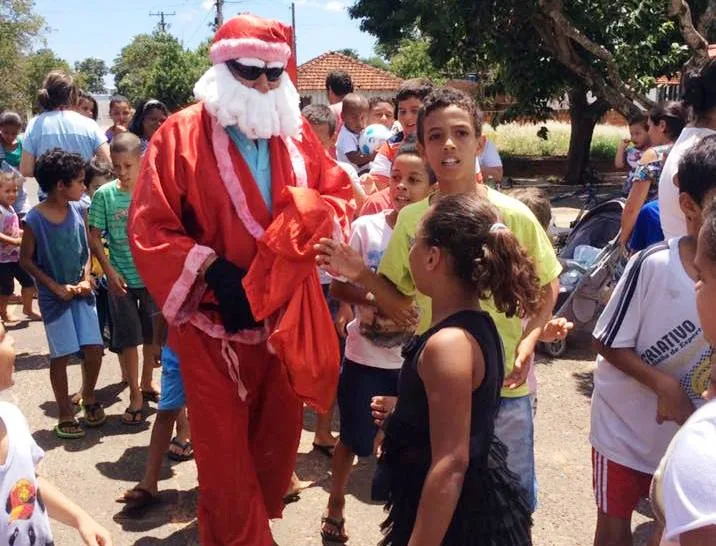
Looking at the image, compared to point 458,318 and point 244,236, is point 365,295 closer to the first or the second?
point 244,236

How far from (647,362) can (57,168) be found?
358 cm

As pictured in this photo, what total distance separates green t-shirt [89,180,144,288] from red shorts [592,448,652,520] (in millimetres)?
3150

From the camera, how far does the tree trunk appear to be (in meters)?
18.8

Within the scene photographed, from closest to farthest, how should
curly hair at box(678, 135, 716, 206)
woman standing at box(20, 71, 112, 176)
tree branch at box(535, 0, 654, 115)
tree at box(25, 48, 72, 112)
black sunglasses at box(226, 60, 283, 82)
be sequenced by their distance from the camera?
curly hair at box(678, 135, 716, 206) < black sunglasses at box(226, 60, 283, 82) < woman standing at box(20, 71, 112, 176) < tree branch at box(535, 0, 654, 115) < tree at box(25, 48, 72, 112)

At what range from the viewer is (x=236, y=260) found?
3184 millimetres

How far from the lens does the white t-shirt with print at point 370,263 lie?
3.50 m

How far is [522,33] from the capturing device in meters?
14.2

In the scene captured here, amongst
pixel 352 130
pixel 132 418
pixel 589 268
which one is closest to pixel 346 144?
pixel 352 130

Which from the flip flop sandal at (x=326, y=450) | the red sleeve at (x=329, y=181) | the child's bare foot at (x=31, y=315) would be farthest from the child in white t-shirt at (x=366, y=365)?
the child's bare foot at (x=31, y=315)

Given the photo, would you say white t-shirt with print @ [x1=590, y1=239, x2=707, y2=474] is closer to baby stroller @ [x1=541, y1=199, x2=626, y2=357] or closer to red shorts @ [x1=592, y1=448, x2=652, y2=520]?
red shorts @ [x1=592, y1=448, x2=652, y2=520]

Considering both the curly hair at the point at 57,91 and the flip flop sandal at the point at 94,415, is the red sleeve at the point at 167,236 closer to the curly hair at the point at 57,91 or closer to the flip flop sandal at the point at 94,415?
the flip flop sandal at the point at 94,415

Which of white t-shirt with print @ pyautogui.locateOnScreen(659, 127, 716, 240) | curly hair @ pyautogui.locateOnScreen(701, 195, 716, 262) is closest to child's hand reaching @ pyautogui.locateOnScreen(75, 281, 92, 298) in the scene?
white t-shirt with print @ pyautogui.locateOnScreen(659, 127, 716, 240)

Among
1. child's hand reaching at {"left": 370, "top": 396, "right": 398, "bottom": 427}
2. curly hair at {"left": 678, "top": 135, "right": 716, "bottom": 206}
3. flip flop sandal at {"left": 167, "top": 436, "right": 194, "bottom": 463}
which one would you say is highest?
curly hair at {"left": 678, "top": 135, "right": 716, "bottom": 206}

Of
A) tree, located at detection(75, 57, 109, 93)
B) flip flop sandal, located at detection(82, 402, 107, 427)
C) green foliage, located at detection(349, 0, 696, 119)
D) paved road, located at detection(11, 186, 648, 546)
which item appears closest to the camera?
paved road, located at detection(11, 186, 648, 546)
